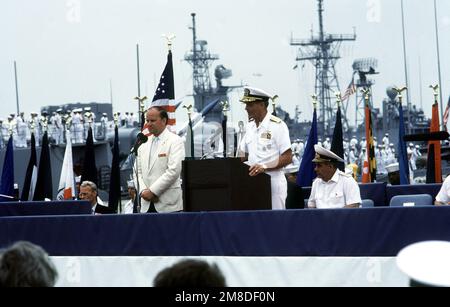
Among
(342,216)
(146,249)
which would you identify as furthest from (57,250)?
(342,216)

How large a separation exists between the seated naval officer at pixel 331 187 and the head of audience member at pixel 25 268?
7025 mm

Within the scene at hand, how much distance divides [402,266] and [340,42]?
285ft

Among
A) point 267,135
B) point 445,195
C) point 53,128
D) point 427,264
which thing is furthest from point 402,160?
point 53,128

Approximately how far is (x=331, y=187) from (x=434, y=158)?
7.72 m

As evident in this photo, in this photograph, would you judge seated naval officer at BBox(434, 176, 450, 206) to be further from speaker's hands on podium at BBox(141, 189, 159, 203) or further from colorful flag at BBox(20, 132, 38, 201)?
colorful flag at BBox(20, 132, 38, 201)

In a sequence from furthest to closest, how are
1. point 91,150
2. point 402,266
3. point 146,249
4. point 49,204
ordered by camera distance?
point 91,150
point 49,204
point 146,249
point 402,266

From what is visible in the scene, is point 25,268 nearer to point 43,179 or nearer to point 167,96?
point 167,96

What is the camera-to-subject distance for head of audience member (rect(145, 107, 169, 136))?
10.8 m

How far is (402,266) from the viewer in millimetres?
2949

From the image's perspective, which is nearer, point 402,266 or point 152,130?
point 402,266

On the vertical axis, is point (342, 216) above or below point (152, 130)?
below

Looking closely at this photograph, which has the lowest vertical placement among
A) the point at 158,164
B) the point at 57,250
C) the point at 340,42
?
the point at 57,250

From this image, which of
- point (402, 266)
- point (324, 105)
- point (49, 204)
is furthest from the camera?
point (324, 105)
